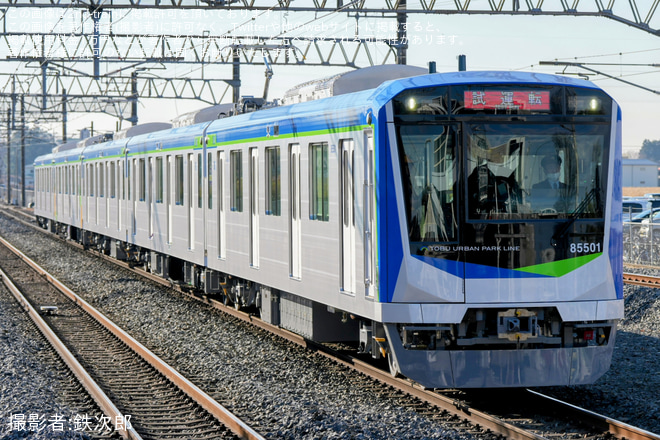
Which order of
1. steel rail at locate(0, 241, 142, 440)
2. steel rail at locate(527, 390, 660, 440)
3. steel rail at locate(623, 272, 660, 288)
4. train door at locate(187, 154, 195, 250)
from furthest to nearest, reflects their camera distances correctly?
steel rail at locate(623, 272, 660, 288) < train door at locate(187, 154, 195, 250) < steel rail at locate(0, 241, 142, 440) < steel rail at locate(527, 390, 660, 440)

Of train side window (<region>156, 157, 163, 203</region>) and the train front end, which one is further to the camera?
train side window (<region>156, 157, 163, 203</region>)

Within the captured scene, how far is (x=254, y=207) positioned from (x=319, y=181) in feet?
9.39

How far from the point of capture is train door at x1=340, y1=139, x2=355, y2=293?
9.67 metres

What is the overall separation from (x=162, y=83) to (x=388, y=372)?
29072mm

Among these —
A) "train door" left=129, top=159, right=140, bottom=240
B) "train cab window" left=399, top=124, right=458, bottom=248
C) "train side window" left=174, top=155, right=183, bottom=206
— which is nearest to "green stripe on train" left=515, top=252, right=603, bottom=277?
"train cab window" left=399, top=124, right=458, bottom=248

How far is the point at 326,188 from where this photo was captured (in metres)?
10.5

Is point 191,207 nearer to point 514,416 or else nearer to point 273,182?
point 273,182

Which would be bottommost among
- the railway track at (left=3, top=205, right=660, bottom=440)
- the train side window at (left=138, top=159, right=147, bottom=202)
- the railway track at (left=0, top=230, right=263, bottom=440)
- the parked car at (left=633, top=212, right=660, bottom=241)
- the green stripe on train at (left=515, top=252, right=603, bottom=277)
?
the railway track at (left=0, top=230, right=263, bottom=440)

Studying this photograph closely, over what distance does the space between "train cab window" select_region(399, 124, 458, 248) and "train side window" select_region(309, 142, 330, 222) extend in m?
1.67

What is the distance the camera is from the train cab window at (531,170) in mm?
8938

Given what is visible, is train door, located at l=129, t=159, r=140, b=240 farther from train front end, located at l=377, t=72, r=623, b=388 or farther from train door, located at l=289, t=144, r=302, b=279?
train front end, located at l=377, t=72, r=623, b=388

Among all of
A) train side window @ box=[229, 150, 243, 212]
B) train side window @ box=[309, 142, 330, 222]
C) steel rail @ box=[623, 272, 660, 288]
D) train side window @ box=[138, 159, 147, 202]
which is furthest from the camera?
train side window @ box=[138, 159, 147, 202]

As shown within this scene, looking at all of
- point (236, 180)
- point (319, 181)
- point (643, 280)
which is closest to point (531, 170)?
point (319, 181)

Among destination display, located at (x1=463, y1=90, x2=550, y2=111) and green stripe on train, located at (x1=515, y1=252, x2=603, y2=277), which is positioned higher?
destination display, located at (x1=463, y1=90, x2=550, y2=111)
